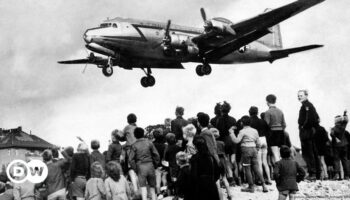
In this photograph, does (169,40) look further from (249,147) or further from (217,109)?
(249,147)

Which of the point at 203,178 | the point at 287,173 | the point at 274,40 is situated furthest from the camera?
the point at 274,40

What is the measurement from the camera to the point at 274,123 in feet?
35.9

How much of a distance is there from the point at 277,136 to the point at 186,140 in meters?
3.06

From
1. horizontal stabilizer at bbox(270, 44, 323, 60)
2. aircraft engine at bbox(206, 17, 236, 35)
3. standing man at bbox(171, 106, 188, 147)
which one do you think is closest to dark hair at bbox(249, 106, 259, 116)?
standing man at bbox(171, 106, 188, 147)

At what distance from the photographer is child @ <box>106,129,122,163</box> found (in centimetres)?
1039

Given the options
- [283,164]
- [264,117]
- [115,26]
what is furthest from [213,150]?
[115,26]

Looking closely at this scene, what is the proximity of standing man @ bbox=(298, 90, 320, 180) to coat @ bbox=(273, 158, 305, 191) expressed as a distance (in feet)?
11.0

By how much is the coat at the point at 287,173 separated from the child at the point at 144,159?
248 centimetres

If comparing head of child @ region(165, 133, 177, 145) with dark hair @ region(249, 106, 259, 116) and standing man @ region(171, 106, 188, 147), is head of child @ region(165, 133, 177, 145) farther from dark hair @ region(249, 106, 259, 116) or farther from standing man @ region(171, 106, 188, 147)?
dark hair @ region(249, 106, 259, 116)

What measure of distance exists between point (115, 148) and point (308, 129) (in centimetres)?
492

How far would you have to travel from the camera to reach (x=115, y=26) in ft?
71.4

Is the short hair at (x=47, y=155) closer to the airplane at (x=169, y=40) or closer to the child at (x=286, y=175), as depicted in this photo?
the child at (x=286, y=175)

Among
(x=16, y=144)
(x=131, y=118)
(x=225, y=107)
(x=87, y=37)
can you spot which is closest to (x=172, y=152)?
(x=131, y=118)

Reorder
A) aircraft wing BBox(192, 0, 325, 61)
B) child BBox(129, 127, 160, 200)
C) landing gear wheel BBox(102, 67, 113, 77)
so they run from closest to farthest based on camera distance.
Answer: child BBox(129, 127, 160, 200), landing gear wheel BBox(102, 67, 113, 77), aircraft wing BBox(192, 0, 325, 61)
